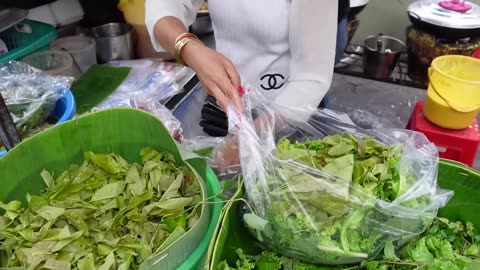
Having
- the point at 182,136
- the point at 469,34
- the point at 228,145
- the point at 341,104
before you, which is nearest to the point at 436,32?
the point at 469,34

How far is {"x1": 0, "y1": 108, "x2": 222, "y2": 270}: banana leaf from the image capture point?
742 mm

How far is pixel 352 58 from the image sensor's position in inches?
97.3

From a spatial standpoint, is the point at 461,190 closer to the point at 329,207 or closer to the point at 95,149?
the point at 329,207

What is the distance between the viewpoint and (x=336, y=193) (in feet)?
2.01

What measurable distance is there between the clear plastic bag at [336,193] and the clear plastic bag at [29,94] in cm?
53

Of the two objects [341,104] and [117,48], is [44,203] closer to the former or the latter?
[117,48]

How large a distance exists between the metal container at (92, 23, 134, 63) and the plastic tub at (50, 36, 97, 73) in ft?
0.15

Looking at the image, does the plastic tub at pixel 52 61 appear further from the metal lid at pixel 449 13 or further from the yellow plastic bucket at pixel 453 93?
the metal lid at pixel 449 13

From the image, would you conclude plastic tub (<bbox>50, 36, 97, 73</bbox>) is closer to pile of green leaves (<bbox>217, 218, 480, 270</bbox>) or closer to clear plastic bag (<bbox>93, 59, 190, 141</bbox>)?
clear plastic bag (<bbox>93, 59, 190, 141</bbox>)

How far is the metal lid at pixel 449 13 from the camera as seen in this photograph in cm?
184

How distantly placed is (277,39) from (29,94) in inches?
24.3

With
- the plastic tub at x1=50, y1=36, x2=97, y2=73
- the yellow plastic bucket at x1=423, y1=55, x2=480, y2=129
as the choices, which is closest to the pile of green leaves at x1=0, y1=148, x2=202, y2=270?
the plastic tub at x1=50, y1=36, x2=97, y2=73

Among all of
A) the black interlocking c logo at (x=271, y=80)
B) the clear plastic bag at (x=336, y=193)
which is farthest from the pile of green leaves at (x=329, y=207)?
the black interlocking c logo at (x=271, y=80)

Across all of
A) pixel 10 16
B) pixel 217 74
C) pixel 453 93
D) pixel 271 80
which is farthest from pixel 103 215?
pixel 453 93
